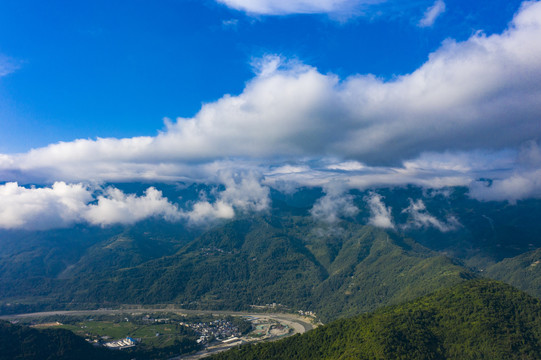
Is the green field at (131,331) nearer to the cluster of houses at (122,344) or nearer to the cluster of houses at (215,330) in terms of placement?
the cluster of houses at (122,344)

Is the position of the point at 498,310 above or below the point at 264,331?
above

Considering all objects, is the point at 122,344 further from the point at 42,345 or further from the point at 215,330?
the point at 215,330

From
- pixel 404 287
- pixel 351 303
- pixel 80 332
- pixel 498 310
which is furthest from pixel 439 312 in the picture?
pixel 80 332

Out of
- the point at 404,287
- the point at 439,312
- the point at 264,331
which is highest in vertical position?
the point at 439,312

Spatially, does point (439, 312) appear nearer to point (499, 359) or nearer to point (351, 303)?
point (499, 359)

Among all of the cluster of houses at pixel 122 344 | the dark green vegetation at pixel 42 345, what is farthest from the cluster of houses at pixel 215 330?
the dark green vegetation at pixel 42 345

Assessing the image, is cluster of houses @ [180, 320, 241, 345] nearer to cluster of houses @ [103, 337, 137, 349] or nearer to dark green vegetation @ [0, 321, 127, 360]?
cluster of houses @ [103, 337, 137, 349]

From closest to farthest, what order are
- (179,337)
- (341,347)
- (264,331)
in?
(341,347) → (179,337) → (264,331)
